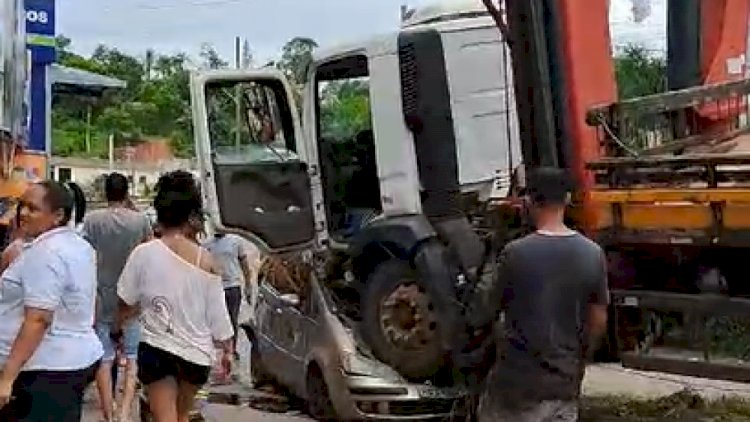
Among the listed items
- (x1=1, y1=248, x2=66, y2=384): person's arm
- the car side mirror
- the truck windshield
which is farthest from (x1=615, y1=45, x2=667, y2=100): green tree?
(x1=1, y1=248, x2=66, y2=384): person's arm

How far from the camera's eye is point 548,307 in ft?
18.7

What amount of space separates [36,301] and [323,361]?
4.65 meters

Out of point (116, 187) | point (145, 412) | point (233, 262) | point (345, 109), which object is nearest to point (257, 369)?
point (233, 262)

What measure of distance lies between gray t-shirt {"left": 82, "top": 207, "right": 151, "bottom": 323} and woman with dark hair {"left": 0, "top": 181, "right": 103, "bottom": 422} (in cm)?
351

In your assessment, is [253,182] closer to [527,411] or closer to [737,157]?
[737,157]

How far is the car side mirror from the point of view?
11.1 metres

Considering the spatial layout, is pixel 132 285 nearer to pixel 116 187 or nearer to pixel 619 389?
pixel 116 187

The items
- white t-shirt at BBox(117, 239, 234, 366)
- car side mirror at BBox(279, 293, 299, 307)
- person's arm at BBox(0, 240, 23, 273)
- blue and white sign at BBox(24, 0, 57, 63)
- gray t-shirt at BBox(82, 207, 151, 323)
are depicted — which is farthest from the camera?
blue and white sign at BBox(24, 0, 57, 63)

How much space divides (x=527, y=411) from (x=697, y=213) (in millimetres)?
2591

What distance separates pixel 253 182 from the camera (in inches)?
440

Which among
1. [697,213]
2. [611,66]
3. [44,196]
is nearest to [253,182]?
[611,66]

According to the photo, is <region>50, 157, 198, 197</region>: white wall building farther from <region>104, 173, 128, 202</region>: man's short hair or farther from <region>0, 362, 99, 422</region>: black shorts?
<region>0, 362, 99, 422</region>: black shorts

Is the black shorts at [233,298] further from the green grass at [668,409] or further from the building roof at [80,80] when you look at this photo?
the building roof at [80,80]

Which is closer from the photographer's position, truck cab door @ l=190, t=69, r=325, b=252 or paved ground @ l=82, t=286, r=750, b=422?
paved ground @ l=82, t=286, r=750, b=422
